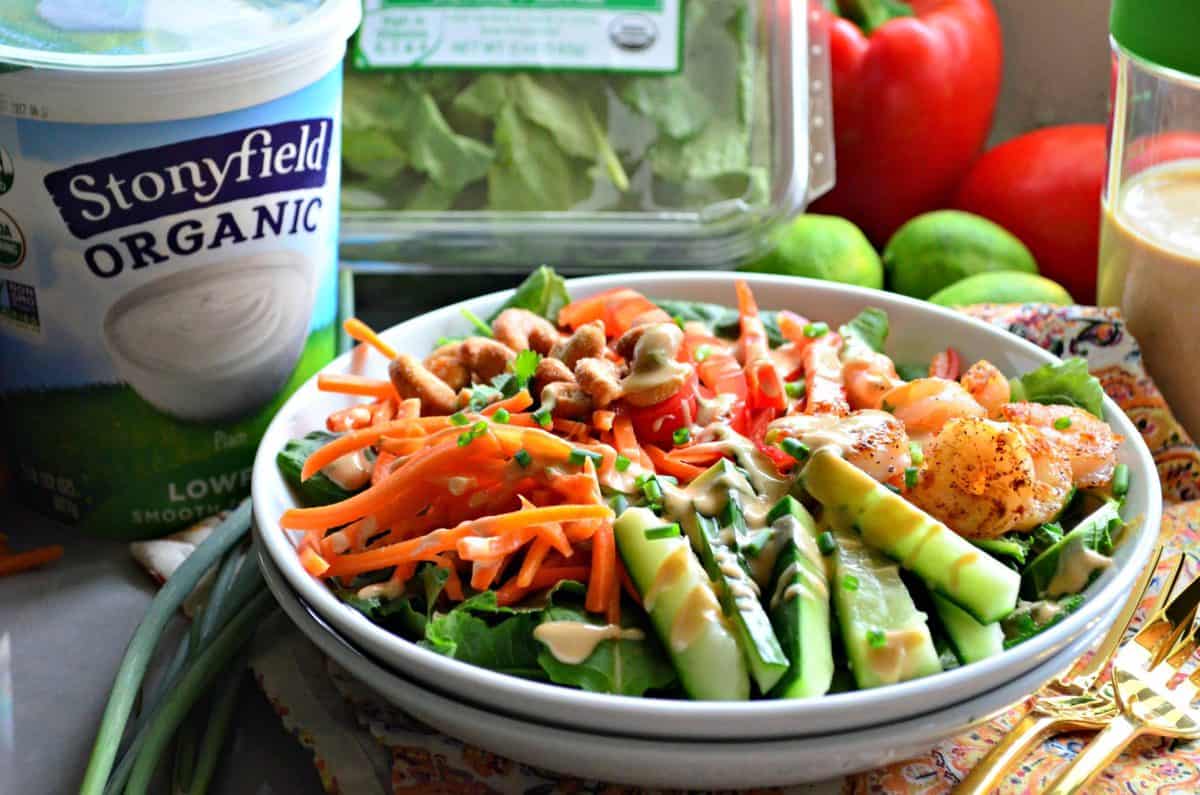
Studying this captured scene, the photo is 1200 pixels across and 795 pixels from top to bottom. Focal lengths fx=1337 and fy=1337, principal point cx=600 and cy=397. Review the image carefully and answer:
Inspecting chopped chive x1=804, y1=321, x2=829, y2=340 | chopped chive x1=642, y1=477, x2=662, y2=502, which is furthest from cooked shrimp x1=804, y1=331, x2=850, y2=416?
chopped chive x1=642, y1=477, x2=662, y2=502

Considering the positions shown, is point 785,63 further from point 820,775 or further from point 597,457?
point 820,775

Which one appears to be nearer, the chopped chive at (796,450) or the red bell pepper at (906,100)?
the chopped chive at (796,450)

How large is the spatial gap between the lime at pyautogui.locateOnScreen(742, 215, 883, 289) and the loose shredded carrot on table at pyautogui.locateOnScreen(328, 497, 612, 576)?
0.90 metres

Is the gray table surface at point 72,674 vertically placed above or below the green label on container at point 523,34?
below

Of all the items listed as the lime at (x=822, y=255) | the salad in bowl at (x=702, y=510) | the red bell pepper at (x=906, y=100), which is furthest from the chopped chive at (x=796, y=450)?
the red bell pepper at (x=906, y=100)

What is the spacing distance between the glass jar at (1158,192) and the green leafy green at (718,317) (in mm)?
468

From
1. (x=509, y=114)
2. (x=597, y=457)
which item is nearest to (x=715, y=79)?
(x=509, y=114)

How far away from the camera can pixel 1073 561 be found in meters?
1.19

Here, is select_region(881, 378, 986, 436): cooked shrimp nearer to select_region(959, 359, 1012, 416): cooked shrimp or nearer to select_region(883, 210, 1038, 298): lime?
select_region(959, 359, 1012, 416): cooked shrimp

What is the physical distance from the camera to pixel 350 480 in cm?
133

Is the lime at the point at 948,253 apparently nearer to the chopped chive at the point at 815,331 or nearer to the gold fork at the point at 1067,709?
the chopped chive at the point at 815,331

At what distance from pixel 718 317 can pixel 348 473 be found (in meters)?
0.51

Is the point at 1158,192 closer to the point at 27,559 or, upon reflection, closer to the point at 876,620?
the point at 876,620

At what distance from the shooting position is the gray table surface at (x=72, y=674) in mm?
1251
